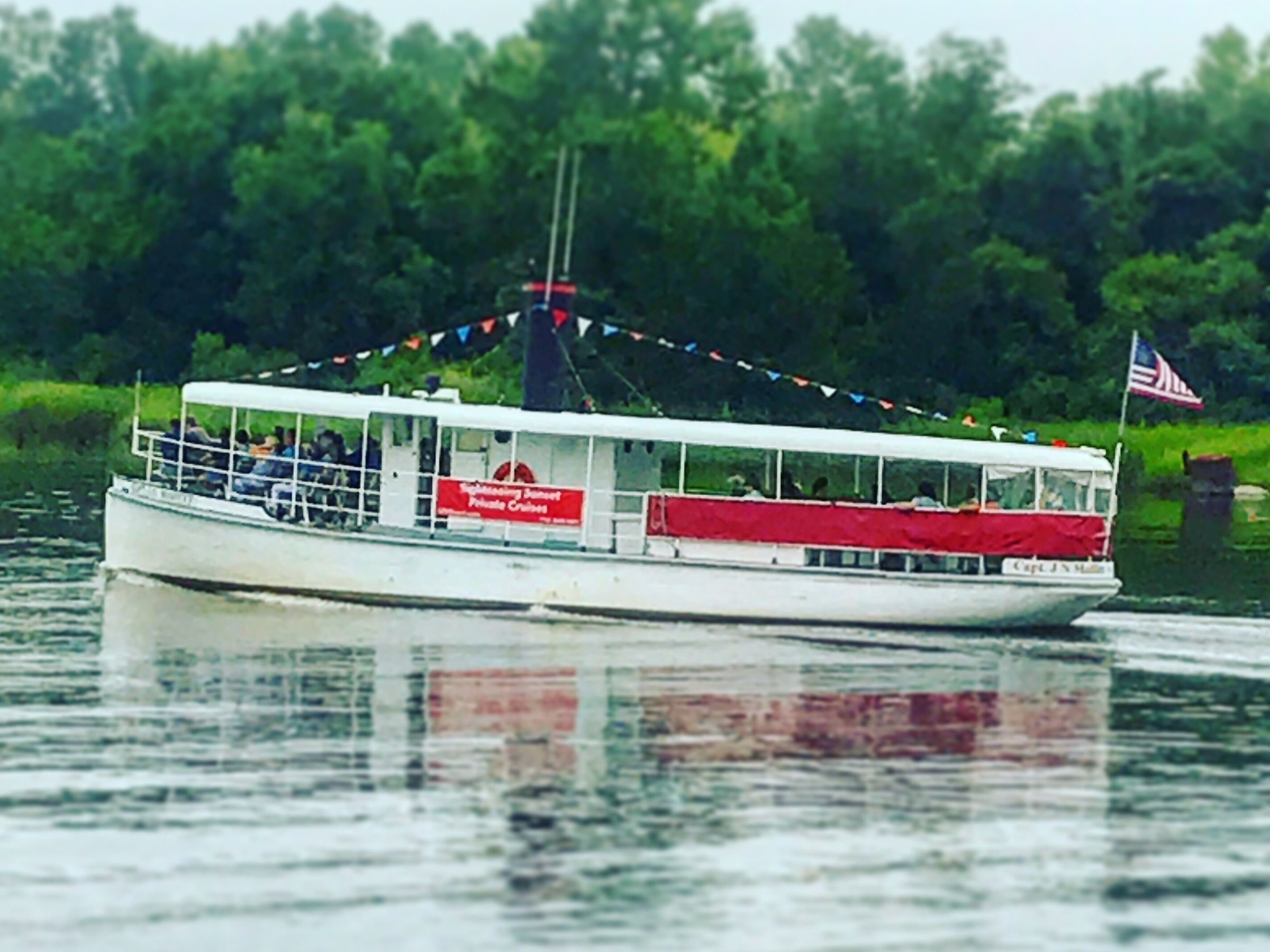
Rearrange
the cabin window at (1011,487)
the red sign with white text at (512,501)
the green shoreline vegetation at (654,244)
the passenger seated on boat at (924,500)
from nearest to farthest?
1. the passenger seated on boat at (924,500)
2. the cabin window at (1011,487)
3. the red sign with white text at (512,501)
4. the green shoreline vegetation at (654,244)

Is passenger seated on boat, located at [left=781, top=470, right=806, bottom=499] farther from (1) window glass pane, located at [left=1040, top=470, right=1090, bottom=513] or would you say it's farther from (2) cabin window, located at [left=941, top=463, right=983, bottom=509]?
(1) window glass pane, located at [left=1040, top=470, right=1090, bottom=513]

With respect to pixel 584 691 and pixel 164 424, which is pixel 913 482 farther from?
pixel 164 424

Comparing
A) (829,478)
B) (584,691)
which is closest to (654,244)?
(829,478)

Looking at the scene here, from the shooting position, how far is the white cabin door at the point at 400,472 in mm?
41656

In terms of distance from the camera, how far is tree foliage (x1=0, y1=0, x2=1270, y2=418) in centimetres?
8356

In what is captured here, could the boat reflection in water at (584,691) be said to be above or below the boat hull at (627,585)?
below

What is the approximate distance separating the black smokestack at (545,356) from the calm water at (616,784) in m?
4.14

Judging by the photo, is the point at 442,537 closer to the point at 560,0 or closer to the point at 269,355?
the point at 269,355

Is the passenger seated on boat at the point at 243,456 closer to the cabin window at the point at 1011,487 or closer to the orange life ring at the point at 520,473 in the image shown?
the orange life ring at the point at 520,473

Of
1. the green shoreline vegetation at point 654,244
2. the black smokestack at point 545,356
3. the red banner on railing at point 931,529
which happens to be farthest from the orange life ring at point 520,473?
the green shoreline vegetation at point 654,244

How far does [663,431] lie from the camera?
133ft

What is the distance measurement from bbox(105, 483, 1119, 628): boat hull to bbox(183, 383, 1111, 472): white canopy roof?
1745mm

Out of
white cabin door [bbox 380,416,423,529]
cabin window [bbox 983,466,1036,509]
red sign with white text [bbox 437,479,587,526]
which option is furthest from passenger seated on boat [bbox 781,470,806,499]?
white cabin door [bbox 380,416,423,529]

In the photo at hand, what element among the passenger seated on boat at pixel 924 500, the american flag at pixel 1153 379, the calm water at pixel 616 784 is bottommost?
the calm water at pixel 616 784
